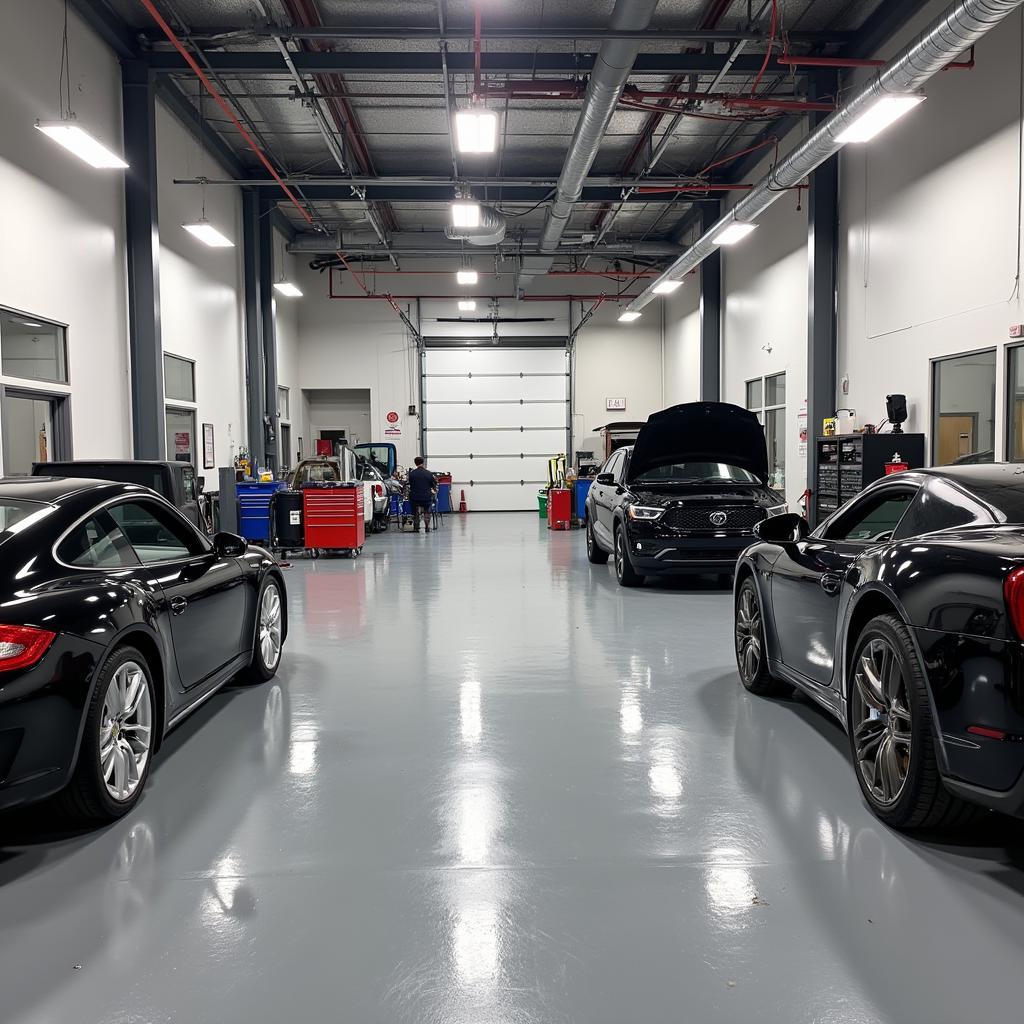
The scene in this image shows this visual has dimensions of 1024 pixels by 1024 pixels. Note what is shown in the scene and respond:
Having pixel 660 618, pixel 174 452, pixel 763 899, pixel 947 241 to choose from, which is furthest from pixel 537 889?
pixel 174 452

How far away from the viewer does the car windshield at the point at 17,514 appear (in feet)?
9.74

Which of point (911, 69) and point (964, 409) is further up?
point (911, 69)

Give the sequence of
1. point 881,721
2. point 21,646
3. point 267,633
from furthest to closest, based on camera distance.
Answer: point 267,633 < point 881,721 < point 21,646

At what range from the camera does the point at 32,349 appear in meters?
8.81

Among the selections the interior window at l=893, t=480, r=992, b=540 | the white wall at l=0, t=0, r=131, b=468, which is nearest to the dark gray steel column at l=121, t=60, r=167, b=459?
the white wall at l=0, t=0, r=131, b=468

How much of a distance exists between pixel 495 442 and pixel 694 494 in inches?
568

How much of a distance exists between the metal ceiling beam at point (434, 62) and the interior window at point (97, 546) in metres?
8.56

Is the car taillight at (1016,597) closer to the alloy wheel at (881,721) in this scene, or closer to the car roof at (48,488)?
the alloy wheel at (881,721)

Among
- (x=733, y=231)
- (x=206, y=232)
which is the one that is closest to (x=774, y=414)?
(x=733, y=231)

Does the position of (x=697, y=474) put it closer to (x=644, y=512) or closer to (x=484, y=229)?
(x=644, y=512)

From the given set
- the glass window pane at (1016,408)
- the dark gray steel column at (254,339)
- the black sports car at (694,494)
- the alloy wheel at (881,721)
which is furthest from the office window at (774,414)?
the alloy wheel at (881,721)

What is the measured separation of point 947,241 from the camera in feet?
29.2

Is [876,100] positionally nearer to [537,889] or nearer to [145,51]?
[537,889]

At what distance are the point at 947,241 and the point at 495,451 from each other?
1471 centimetres
